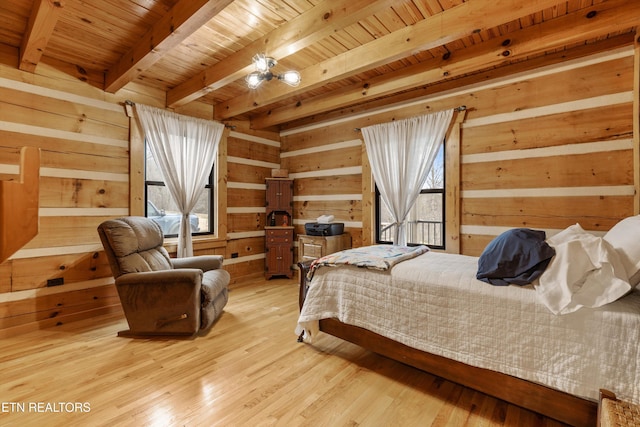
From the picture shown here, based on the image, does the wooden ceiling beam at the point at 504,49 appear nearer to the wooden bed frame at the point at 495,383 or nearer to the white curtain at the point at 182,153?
the white curtain at the point at 182,153

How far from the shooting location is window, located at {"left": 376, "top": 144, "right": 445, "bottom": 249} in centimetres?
367

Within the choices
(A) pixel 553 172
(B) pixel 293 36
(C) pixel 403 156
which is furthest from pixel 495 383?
(B) pixel 293 36

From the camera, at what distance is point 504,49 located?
268 cm

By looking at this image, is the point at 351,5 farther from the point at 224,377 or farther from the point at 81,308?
the point at 81,308

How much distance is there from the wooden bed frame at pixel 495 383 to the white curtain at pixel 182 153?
2.68 metres

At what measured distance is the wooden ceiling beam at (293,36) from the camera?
6.68ft

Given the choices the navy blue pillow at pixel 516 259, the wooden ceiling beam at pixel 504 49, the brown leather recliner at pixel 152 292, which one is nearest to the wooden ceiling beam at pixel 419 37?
the wooden ceiling beam at pixel 504 49

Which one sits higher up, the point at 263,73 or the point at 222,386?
the point at 263,73

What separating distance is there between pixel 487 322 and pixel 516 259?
0.40 metres

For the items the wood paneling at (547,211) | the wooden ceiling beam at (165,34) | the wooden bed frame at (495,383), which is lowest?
the wooden bed frame at (495,383)

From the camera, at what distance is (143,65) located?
271 cm

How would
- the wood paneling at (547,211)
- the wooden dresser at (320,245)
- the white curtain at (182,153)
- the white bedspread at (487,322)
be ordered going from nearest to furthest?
the white bedspread at (487,322), the wood paneling at (547,211), the white curtain at (182,153), the wooden dresser at (320,245)

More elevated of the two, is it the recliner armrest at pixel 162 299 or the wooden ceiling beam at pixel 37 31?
the wooden ceiling beam at pixel 37 31

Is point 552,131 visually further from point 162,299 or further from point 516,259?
point 162,299
